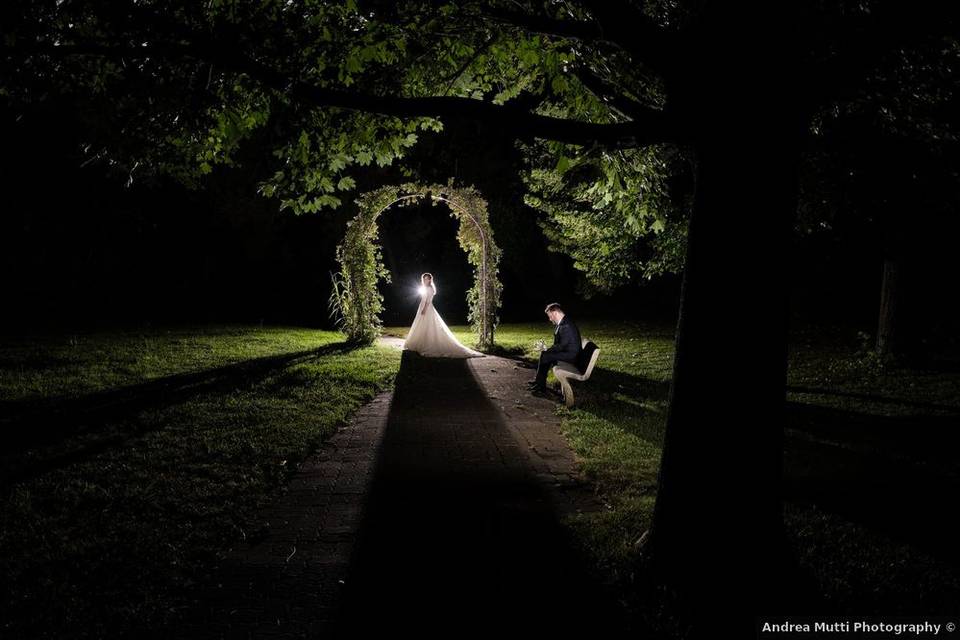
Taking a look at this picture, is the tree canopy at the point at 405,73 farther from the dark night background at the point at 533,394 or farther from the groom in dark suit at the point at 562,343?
the groom in dark suit at the point at 562,343

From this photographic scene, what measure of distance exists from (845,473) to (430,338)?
1041 cm

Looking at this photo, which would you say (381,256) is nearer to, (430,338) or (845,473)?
(430,338)

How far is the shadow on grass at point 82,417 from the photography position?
240 inches

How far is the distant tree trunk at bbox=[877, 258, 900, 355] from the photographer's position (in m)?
12.0

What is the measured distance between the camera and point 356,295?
16.5 metres

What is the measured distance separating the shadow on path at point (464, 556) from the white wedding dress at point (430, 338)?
790cm

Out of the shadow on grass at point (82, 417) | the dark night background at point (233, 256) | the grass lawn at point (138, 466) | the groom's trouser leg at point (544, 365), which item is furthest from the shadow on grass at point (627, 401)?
the dark night background at point (233, 256)

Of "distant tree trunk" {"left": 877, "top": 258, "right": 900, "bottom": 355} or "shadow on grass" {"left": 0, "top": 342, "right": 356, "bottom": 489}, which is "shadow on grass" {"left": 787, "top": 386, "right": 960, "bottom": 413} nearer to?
"distant tree trunk" {"left": 877, "top": 258, "right": 900, "bottom": 355}

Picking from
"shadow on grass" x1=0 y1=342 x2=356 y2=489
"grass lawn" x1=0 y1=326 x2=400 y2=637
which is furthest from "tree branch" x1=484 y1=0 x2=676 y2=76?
"shadow on grass" x1=0 y1=342 x2=356 y2=489

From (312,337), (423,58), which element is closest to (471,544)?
(423,58)

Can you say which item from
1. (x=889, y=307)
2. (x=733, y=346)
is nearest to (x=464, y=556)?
(x=733, y=346)

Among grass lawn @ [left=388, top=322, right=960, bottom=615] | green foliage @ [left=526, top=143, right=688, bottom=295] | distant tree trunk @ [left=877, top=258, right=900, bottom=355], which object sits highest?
green foliage @ [left=526, top=143, right=688, bottom=295]

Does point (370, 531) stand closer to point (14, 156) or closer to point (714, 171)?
point (714, 171)

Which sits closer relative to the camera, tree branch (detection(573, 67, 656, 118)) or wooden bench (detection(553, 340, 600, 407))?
tree branch (detection(573, 67, 656, 118))
